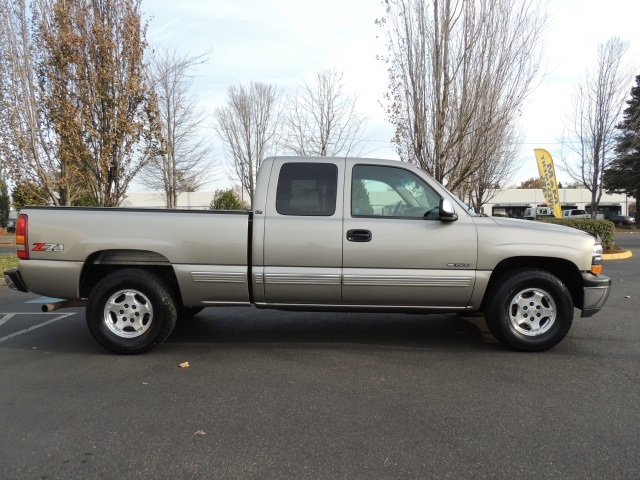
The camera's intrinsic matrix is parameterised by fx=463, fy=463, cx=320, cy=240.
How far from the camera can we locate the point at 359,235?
4.59m

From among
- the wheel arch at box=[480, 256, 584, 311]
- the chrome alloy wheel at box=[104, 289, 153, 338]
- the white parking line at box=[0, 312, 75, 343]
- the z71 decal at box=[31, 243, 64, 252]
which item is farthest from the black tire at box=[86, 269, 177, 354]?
the wheel arch at box=[480, 256, 584, 311]

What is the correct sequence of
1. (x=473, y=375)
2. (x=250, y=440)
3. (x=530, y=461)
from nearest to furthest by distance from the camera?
1. (x=530, y=461)
2. (x=250, y=440)
3. (x=473, y=375)

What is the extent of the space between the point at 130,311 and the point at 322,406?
238cm

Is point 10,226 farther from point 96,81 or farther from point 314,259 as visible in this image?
Result: point 314,259

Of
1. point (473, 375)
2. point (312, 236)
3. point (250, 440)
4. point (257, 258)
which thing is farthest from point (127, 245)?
point (473, 375)

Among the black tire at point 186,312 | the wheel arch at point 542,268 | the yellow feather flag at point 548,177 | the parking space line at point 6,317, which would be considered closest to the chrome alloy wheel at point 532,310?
the wheel arch at point 542,268

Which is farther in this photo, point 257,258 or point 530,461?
point 257,258

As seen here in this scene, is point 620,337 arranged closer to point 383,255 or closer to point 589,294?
point 589,294

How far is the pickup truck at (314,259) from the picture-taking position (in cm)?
460

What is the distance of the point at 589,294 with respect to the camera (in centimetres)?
464

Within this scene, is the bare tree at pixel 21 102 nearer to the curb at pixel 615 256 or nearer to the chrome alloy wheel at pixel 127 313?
the chrome alloy wheel at pixel 127 313

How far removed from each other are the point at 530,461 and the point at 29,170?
50.4 feet

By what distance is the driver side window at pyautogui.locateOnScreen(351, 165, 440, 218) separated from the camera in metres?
4.75

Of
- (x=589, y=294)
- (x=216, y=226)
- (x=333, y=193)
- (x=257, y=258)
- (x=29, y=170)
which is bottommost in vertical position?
(x=589, y=294)
